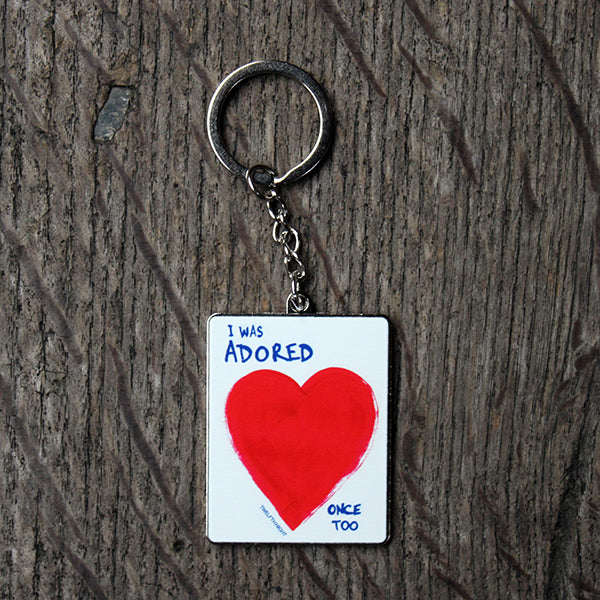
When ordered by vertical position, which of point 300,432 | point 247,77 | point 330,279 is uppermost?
point 247,77

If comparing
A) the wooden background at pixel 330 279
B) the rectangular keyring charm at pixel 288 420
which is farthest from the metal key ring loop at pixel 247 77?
the rectangular keyring charm at pixel 288 420

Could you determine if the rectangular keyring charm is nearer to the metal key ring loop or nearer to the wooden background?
the wooden background

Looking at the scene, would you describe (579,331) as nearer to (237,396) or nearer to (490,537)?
(490,537)

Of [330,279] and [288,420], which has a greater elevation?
[330,279]

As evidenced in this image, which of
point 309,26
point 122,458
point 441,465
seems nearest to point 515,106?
point 309,26

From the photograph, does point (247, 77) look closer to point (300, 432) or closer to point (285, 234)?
point (285, 234)

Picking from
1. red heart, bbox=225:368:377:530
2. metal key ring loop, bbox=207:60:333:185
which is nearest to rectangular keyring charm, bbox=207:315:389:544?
red heart, bbox=225:368:377:530

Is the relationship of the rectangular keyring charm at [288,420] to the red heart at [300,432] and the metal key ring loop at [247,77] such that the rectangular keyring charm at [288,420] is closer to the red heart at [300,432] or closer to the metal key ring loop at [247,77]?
the red heart at [300,432]

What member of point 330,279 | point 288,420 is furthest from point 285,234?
point 288,420

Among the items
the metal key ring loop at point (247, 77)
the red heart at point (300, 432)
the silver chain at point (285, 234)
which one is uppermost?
the metal key ring loop at point (247, 77)
